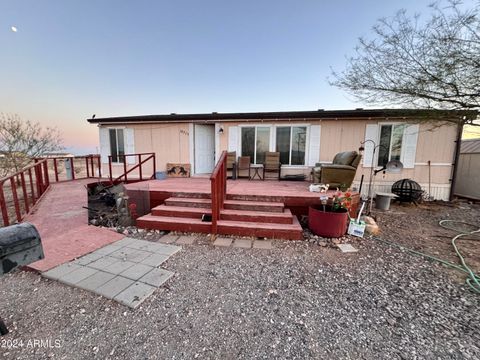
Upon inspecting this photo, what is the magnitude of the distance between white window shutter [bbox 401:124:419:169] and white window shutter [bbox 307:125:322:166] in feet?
8.09

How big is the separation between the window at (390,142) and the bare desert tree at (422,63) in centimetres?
162

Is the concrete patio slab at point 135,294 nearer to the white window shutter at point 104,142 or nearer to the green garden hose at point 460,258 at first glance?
the green garden hose at point 460,258

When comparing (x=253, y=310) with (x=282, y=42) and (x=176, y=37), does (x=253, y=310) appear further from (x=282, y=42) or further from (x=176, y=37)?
(x=176, y=37)

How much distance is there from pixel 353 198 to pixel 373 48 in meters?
3.55

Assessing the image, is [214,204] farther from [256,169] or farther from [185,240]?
[256,169]

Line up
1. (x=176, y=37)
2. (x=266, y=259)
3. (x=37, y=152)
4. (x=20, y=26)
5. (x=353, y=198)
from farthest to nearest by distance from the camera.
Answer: (x=37, y=152)
(x=176, y=37)
(x=20, y=26)
(x=353, y=198)
(x=266, y=259)

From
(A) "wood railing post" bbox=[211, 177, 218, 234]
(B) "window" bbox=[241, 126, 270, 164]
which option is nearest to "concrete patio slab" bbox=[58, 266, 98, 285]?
(A) "wood railing post" bbox=[211, 177, 218, 234]

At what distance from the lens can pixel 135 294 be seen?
1937 millimetres

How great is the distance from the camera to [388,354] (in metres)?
1.37

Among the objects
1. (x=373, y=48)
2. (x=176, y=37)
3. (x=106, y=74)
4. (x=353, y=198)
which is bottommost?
(x=353, y=198)

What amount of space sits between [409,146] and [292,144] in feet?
11.2

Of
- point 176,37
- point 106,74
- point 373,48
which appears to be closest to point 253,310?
point 373,48

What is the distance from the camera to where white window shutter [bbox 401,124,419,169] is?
19.2ft

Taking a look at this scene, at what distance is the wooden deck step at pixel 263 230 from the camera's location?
10.7ft
